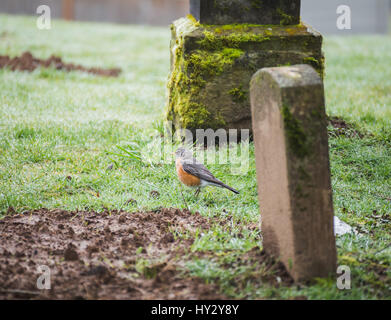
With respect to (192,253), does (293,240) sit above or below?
above

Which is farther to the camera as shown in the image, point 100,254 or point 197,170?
point 197,170

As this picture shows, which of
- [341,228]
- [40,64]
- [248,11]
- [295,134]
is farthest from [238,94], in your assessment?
[40,64]

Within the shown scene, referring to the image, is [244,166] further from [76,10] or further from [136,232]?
[76,10]

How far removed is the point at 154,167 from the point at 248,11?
2397mm

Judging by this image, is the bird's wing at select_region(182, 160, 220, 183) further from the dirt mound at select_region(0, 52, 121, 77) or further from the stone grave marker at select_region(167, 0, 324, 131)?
the dirt mound at select_region(0, 52, 121, 77)

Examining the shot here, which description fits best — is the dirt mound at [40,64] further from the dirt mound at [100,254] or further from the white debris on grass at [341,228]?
the white debris on grass at [341,228]

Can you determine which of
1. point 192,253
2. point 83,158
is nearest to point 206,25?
point 83,158

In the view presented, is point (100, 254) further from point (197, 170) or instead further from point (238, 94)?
point (238, 94)

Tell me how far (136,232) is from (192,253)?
24.0 inches

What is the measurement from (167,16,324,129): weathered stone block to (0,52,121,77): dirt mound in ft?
16.5

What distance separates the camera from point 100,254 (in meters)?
3.43

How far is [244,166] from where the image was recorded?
564 cm

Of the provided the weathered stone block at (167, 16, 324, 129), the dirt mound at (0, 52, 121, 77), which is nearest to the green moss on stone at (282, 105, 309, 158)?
the weathered stone block at (167, 16, 324, 129)
